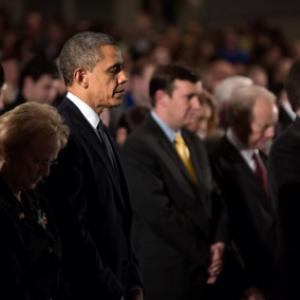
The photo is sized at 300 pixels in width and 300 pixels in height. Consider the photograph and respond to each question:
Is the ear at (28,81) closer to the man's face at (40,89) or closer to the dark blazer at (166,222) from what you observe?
the man's face at (40,89)

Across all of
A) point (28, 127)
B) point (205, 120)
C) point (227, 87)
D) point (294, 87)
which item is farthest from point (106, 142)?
point (227, 87)

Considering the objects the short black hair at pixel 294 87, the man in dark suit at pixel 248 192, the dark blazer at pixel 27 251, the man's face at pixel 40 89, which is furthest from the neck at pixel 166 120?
the dark blazer at pixel 27 251

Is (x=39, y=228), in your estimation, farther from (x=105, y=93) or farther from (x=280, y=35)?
(x=280, y=35)

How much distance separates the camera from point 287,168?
13.0 ft

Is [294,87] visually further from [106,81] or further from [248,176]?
[248,176]

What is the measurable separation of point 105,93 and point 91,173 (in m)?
0.34

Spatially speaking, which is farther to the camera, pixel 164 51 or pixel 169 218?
pixel 164 51

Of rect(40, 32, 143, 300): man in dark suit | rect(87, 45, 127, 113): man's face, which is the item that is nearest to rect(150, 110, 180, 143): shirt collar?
rect(40, 32, 143, 300): man in dark suit

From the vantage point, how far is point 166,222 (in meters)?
4.73

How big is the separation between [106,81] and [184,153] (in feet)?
4.43

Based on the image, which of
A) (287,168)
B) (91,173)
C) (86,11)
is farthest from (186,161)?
(86,11)

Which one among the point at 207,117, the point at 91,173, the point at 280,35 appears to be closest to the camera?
the point at 91,173

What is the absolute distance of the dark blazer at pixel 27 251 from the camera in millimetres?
3051

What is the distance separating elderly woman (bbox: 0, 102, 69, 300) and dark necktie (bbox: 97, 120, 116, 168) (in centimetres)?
37
